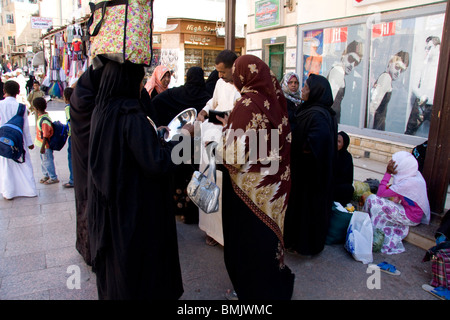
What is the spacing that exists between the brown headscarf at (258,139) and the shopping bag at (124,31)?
650mm

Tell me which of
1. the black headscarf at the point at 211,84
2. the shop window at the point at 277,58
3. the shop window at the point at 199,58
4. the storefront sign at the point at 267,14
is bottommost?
the black headscarf at the point at 211,84

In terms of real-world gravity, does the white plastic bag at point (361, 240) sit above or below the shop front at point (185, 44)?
below

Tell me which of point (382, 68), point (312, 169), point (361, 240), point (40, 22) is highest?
point (40, 22)

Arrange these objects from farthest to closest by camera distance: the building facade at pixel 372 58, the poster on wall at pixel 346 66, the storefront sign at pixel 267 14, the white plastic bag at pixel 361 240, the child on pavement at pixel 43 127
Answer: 1. the storefront sign at pixel 267 14
2. the poster on wall at pixel 346 66
3. the building facade at pixel 372 58
4. the child on pavement at pixel 43 127
5. the white plastic bag at pixel 361 240

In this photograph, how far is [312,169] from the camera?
10.1ft

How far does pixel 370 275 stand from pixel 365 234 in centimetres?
40

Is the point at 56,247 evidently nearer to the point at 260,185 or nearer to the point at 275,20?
the point at 260,185

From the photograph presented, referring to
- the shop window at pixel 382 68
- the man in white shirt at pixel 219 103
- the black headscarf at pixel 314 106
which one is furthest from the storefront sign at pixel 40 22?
the black headscarf at pixel 314 106

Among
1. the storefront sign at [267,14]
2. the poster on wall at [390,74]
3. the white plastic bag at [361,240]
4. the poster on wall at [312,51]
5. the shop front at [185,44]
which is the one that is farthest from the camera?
the shop front at [185,44]

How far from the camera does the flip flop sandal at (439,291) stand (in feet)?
8.70

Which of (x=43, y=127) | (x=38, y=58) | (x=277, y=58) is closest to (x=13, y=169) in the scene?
(x=43, y=127)

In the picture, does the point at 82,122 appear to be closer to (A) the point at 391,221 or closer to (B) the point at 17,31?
(A) the point at 391,221

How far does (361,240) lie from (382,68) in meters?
4.33

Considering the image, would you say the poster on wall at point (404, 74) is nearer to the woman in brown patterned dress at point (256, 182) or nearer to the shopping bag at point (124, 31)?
the woman in brown patterned dress at point (256, 182)
